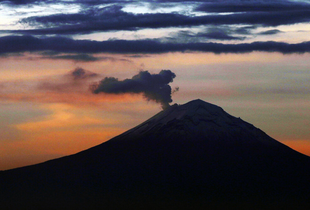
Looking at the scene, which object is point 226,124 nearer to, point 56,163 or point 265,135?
point 265,135

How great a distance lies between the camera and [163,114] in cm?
13075

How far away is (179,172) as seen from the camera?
127375 mm

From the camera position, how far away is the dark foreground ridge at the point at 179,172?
119 meters

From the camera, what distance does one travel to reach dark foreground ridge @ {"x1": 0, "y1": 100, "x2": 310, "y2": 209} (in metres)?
119

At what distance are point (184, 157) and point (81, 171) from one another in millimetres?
28864

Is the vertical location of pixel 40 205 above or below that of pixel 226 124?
below

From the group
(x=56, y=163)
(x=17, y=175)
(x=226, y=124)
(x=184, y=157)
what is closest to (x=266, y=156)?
(x=226, y=124)

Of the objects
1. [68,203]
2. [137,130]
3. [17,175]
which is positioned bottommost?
[68,203]

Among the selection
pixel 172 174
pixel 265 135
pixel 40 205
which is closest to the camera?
pixel 40 205

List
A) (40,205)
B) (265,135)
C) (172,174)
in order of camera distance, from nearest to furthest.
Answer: (40,205) < (172,174) < (265,135)

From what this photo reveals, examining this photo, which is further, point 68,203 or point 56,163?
point 56,163

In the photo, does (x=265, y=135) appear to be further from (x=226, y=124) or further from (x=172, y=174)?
(x=172, y=174)

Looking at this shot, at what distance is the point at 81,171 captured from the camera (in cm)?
→ 13075

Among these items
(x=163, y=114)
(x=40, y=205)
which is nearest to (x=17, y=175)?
(x=40, y=205)
